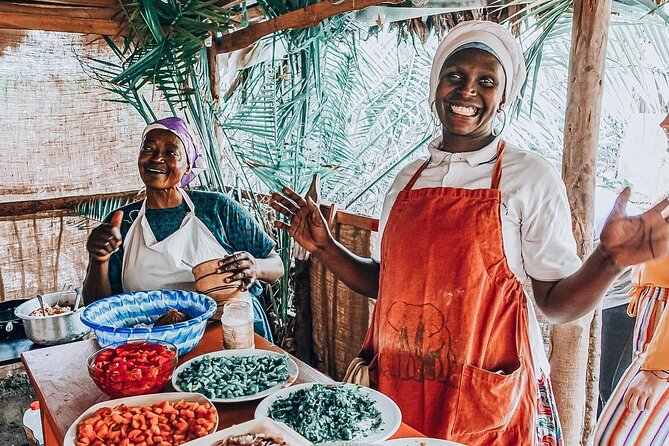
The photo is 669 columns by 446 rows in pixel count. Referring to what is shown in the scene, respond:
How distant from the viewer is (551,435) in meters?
1.67

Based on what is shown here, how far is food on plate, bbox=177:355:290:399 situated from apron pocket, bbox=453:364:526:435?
0.51m

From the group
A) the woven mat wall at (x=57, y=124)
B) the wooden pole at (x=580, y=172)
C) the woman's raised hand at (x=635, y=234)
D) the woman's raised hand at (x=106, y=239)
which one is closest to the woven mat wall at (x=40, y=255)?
the woven mat wall at (x=57, y=124)

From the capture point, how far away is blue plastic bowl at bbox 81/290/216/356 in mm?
1698

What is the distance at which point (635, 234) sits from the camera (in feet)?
4.17

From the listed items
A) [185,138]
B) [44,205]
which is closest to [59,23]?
[44,205]

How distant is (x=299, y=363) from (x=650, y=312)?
4.39 ft

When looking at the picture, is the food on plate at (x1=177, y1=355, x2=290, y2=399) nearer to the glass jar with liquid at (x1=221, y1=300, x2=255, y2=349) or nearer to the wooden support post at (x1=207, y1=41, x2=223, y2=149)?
the glass jar with liquid at (x1=221, y1=300, x2=255, y2=349)

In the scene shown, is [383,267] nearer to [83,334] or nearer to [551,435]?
[551,435]

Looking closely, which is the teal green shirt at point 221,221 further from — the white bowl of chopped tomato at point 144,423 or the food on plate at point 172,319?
the white bowl of chopped tomato at point 144,423

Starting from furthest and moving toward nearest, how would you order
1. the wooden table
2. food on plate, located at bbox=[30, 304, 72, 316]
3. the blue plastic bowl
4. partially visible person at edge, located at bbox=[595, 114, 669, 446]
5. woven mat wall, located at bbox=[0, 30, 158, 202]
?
woven mat wall, located at bbox=[0, 30, 158, 202] → food on plate, located at bbox=[30, 304, 72, 316] → partially visible person at edge, located at bbox=[595, 114, 669, 446] → the blue plastic bowl → the wooden table

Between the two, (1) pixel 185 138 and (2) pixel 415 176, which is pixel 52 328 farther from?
(2) pixel 415 176

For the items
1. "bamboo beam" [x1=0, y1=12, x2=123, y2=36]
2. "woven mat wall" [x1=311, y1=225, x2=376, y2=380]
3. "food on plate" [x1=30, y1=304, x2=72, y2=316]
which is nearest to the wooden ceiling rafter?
"bamboo beam" [x1=0, y1=12, x2=123, y2=36]

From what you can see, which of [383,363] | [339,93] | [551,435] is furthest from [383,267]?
[339,93]

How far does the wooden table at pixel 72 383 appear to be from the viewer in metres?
1.46
